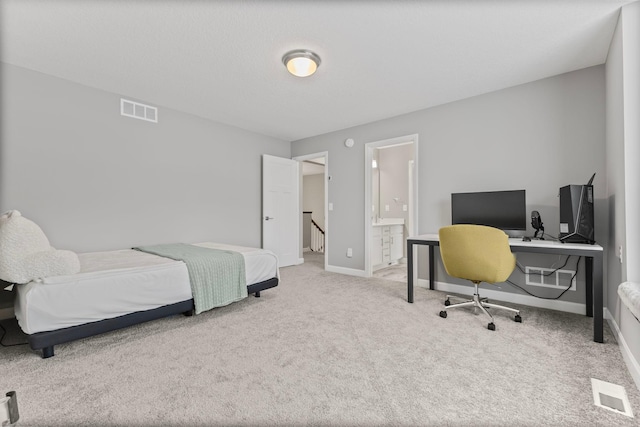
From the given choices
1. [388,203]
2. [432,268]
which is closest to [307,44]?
[432,268]

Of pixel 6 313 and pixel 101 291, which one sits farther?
pixel 6 313

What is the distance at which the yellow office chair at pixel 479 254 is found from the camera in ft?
8.52

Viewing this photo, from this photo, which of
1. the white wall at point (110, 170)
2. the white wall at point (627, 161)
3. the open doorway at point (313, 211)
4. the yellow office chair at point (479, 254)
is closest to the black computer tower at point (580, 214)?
the white wall at point (627, 161)

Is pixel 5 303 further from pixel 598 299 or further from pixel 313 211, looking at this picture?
pixel 313 211

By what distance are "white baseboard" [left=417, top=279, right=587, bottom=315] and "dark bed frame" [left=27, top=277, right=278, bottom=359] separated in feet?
9.97

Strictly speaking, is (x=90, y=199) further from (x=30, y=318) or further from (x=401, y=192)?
(x=401, y=192)

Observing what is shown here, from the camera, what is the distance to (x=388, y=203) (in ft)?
20.6

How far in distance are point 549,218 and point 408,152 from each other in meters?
3.14

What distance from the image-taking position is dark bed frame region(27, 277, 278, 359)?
1956mm

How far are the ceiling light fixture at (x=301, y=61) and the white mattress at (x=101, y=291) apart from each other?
2.12 metres

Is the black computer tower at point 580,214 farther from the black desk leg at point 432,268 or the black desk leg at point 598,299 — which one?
the black desk leg at point 432,268

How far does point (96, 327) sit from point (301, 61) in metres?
2.75

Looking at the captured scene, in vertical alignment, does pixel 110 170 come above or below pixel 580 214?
above

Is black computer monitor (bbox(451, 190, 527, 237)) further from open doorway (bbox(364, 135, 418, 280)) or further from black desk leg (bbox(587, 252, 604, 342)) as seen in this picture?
open doorway (bbox(364, 135, 418, 280))
